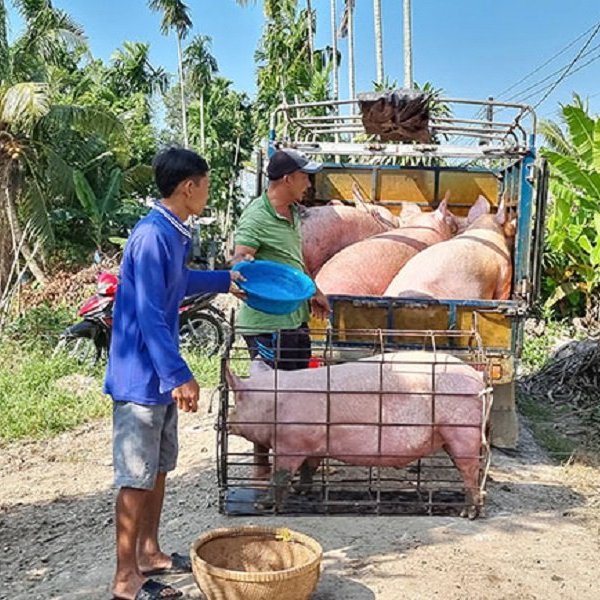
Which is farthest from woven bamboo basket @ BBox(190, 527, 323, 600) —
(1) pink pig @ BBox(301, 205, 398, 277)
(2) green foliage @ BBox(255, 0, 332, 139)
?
(2) green foliage @ BBox(255, 0, 332, 139)

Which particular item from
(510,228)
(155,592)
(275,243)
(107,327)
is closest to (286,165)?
(275,243)

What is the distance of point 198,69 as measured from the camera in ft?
133

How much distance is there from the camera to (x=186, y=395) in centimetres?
312

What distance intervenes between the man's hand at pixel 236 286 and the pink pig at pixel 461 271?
1654 millimetres

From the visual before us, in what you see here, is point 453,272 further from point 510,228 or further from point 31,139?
point 31,139

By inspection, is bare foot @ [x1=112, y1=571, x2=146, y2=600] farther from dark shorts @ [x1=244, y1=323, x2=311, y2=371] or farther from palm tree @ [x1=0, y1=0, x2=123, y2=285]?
palm tree @ [x1=0, y1=0, x2=123, y2=285]

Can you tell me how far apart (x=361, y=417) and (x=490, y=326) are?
1.37 meters

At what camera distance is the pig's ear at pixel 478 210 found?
6.62m

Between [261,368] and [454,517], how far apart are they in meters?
1.27

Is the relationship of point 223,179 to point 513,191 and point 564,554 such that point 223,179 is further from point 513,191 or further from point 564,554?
point 564,554

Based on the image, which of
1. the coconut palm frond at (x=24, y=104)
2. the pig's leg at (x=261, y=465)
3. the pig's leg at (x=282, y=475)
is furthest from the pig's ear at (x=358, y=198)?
the coconut palm frond at (x=24, y=104)

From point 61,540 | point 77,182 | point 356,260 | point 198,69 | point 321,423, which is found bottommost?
point 61,540

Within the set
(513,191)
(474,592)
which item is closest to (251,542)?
(474,592)

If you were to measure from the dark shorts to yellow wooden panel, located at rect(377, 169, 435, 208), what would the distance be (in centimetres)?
281
